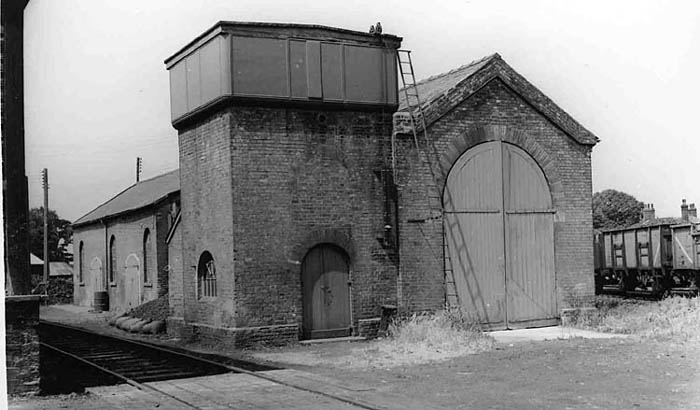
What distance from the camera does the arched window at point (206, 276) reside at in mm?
17359

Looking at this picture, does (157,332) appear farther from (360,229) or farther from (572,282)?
(572,282)

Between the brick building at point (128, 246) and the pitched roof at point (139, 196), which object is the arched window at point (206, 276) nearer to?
the brick building at point (128, 246)

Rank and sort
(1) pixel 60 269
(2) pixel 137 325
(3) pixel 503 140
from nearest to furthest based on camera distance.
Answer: (3) pixel 503 140, (2) pixel 137 325, (1) pixel 60 269

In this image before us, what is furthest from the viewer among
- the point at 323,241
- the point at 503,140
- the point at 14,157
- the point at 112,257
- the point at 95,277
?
the point at 95,277

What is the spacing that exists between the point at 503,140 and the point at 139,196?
2206cm

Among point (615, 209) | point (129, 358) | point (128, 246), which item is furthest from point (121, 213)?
point (615, 209)

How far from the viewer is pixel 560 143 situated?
18.8m

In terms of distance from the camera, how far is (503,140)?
1820 centimetres

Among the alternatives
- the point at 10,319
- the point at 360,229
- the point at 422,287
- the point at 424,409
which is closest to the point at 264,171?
the point at 360,229

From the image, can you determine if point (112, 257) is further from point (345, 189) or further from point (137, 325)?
point (345, 189)

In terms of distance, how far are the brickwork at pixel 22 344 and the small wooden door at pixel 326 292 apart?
274 inches

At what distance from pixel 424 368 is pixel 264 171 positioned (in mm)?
5633

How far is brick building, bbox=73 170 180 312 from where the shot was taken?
96.0ft

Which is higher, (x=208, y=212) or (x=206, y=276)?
(x=208, y=212)
